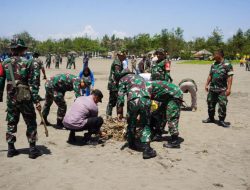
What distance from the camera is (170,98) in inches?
288

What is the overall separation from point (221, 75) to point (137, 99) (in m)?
3.86

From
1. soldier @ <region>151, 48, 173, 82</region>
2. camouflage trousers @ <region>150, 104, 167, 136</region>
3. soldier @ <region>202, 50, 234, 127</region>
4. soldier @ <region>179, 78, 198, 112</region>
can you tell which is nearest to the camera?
camouflage trousers @ <region>150, 104, 167, 136</region>

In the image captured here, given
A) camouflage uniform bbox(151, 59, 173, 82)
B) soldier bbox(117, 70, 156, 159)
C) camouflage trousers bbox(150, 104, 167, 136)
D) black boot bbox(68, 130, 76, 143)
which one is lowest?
black boot bbox(68, 130, 76, 143)

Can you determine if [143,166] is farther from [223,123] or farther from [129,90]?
[223,123]

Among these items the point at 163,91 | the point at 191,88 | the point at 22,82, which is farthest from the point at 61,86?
the point at 191,88

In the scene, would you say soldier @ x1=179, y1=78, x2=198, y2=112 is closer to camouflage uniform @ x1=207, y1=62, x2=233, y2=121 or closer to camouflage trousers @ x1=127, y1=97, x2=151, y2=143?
camouflage uniform @ x1=207, y1=62, x2=233, y2=121

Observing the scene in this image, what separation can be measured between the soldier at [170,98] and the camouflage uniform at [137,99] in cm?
34

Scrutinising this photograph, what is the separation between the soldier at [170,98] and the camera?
7.14 metres

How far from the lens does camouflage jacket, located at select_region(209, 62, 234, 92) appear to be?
30.7ft

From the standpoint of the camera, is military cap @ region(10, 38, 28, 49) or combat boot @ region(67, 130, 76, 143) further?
combat boot @ region(67, 130, 76, 143)

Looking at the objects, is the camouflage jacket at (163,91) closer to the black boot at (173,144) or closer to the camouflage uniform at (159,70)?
the black boot at (173,144)

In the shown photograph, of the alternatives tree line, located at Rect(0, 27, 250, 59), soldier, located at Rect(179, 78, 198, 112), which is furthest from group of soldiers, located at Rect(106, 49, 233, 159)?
tree line, located at Rect(0, 27, 250, 59)

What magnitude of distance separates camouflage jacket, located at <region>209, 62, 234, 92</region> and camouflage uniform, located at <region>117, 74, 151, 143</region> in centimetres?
356

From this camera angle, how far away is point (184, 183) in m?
5.44
